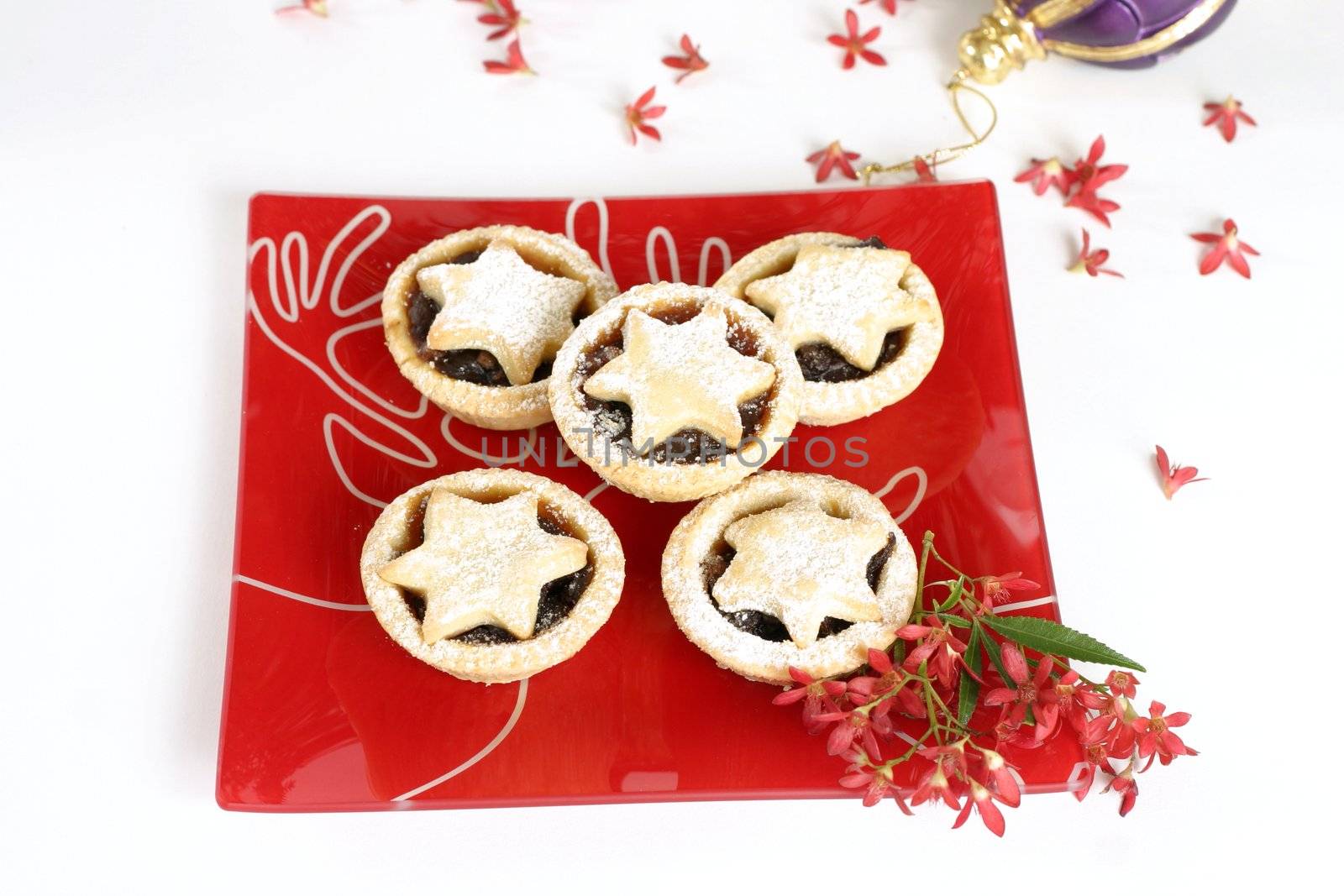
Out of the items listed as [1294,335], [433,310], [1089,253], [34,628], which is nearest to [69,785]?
[34,628]

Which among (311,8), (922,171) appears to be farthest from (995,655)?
(311,8)

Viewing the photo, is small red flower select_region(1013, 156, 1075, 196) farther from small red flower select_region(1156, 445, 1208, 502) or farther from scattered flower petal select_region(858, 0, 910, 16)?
small red flower select_region(1156, 445, 1208, 502)

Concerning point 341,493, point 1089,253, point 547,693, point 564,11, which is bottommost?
point 547,693

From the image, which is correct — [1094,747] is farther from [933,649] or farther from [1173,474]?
[1173,474]

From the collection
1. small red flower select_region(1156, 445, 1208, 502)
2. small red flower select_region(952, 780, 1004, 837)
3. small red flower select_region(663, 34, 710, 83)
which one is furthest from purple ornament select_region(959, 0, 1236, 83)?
small red flower select_region(952, 780, 1004, 837)

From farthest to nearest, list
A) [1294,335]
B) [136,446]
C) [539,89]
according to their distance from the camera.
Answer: [539,89] < [1294,335] < [136,446]

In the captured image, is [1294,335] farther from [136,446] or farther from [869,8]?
[136,446]

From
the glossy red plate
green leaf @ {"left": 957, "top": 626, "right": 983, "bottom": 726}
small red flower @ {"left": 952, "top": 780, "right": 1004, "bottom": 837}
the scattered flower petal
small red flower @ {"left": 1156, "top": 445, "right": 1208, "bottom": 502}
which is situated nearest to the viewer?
small red flower @ {"left": 952, "top": 780, "right": 1004, "bottom": 837}
